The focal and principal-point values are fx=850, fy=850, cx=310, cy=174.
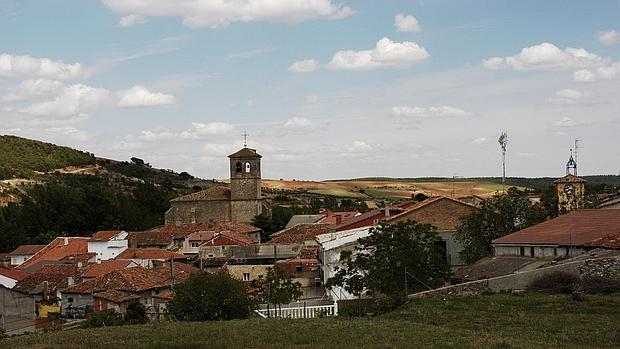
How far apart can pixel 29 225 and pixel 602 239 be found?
69092 millimetres

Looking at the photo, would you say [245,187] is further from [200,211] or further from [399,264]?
[399,264]

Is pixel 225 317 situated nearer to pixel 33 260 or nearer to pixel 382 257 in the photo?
pixel 382 257

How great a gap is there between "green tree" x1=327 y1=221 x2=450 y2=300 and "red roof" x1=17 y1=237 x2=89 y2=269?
4025 cm

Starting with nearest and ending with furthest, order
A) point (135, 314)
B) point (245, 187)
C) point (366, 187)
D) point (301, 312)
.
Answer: point (301, 312) → point (135, 314) → point (245, 187) → point (366, 187)

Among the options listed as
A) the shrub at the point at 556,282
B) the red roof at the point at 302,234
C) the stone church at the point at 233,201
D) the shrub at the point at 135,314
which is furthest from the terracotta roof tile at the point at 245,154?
the shrub at the point at 556,282

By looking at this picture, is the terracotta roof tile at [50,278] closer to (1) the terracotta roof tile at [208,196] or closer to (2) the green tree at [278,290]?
(2) the green tree at [278,290]

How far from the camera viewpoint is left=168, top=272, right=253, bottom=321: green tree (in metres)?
34.8


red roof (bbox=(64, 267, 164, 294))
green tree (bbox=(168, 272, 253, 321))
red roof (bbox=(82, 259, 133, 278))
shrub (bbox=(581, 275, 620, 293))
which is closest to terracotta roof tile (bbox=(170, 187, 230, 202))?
red roof (bbox=(82, 259, 133, 278))

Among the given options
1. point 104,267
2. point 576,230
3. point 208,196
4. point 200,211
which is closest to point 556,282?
point 576,230

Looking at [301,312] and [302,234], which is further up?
[302,234]

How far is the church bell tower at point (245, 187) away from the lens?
94250 millimetres

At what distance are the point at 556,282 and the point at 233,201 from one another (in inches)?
2697

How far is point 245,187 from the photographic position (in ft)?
309

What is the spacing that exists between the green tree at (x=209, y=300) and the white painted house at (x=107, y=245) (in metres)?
39.1
